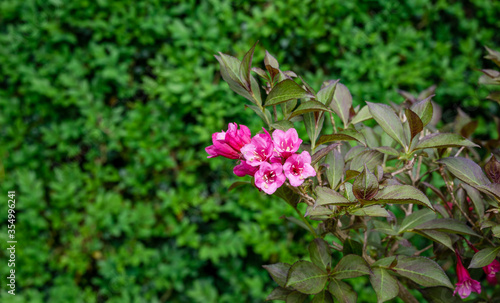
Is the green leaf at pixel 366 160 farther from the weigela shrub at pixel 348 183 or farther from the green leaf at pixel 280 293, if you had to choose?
the green leaf at pixel 280 293

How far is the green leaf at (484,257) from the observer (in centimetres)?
78

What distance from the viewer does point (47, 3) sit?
2057mm

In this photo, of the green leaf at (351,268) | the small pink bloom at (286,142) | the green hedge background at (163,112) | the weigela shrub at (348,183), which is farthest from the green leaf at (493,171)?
the green hedge background at (163,112)

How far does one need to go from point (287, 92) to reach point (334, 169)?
205mm

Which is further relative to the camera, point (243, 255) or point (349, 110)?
point (243, 255)

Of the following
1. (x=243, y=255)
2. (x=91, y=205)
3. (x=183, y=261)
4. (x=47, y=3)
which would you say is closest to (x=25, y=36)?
(x=47, y=3)

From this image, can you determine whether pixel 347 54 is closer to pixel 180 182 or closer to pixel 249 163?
pixel 180 182

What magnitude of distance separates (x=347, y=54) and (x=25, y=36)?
1.74m

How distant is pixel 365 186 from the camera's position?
69 centimetres

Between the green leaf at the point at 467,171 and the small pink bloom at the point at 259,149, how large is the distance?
1.28ft

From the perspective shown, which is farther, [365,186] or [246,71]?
[246,71]

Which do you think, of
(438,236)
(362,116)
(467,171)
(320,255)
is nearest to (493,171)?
(467,171)

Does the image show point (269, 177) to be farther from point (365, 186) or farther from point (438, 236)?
point (438, 236)

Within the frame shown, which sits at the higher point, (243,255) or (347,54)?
(347,54)
